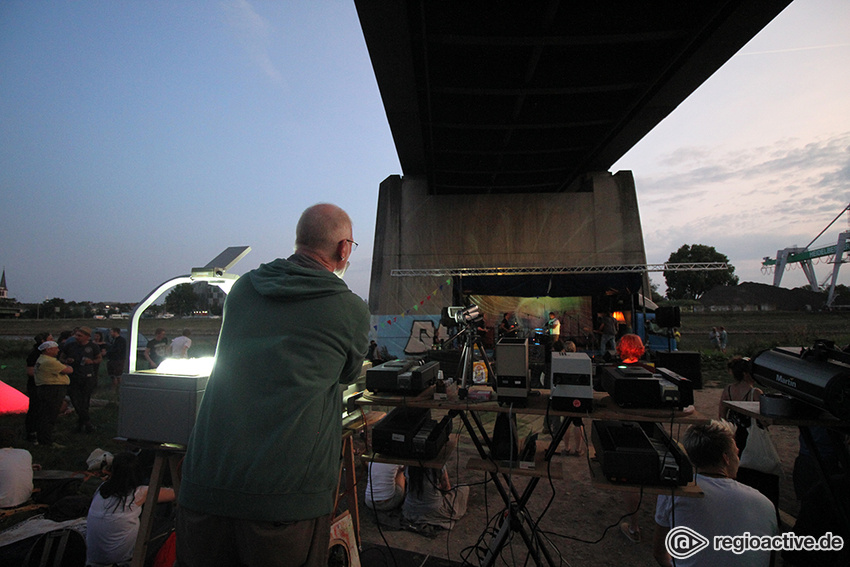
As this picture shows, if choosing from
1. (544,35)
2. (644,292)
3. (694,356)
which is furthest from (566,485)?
(644,292)

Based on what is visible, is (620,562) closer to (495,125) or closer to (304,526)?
(304,526)

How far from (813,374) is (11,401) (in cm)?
1128

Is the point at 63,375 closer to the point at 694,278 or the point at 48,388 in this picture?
the point at 48,388

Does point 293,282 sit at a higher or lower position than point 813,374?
higher

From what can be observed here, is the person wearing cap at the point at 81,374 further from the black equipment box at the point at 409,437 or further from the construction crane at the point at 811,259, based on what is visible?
the construction crane at the point at 811,259

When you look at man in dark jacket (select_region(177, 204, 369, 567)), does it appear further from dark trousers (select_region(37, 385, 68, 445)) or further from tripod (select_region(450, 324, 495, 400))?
dark trousers (select_region(37, 385, 68, 445))

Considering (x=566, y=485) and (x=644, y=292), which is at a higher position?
(x=644, y=292)

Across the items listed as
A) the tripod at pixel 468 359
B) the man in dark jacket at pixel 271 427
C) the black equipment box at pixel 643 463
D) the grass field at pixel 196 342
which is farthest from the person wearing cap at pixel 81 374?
the black equipment box at pixel 643 463

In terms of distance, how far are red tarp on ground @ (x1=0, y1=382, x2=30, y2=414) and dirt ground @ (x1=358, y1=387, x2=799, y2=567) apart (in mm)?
7326

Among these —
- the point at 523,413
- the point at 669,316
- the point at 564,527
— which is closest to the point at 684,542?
the point at 523,413

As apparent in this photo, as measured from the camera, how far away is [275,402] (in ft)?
4.20

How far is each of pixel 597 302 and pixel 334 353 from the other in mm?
12862

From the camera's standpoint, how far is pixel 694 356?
155 inches

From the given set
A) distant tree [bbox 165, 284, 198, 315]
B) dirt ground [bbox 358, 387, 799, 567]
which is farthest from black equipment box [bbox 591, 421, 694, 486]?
distant tree [bbox 165, 284, 198, 315]
